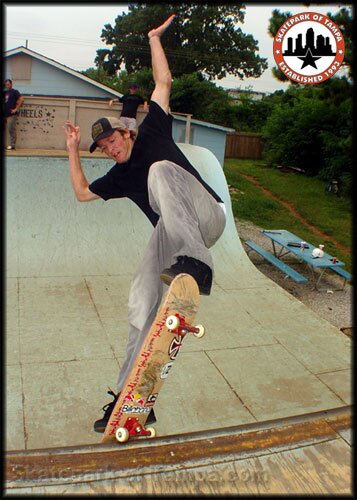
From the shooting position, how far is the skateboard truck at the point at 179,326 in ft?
9.73

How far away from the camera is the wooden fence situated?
2800cm

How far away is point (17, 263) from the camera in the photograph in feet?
25.3

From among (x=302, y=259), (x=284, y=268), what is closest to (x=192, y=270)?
(x=284, y=268)

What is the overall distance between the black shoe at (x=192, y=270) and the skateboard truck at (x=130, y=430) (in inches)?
41.2

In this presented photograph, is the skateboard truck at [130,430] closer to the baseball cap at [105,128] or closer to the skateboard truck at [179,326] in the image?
the skateboard truck at [179,326]

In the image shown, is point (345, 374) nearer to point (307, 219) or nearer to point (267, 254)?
point (267, 254)

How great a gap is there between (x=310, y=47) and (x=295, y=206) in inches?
261

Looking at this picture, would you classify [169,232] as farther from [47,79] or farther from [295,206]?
[47,79]

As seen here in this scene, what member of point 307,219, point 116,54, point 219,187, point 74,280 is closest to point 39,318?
point 74,280

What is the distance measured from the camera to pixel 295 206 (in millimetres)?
17047

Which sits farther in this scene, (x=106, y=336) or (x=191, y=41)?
(x=191, y=41)

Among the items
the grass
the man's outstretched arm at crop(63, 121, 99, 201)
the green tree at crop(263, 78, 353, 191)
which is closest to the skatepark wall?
the man's outstretched arm at crop(63, 121, 99, 201)

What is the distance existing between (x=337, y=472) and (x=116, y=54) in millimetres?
40290

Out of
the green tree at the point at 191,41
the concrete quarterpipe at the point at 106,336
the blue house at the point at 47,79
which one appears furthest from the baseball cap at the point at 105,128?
the green tree at the point at 191,41
